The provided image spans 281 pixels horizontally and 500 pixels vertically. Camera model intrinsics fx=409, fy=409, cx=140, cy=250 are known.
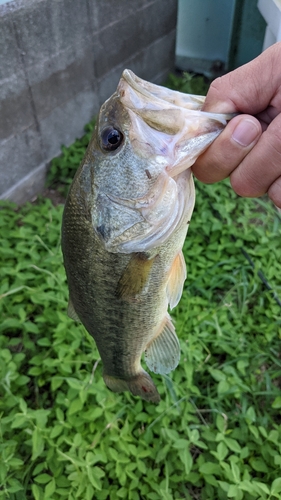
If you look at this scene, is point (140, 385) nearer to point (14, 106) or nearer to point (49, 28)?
point (14, 106)

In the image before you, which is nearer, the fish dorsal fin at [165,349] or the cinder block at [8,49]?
the fish dorsal fin at [165,349]

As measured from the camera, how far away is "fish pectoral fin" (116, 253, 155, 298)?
1330mm

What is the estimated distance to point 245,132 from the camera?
1193mm

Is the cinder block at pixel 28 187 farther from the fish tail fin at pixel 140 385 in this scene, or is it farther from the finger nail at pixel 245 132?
the finger nail at pixel 245 132

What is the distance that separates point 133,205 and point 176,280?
39 cm

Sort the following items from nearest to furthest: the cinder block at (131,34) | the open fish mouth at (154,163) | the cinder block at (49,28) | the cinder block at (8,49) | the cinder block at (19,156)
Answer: the open fish mouth at (154,163)
the cinder block at (8,49)
the cinder block at (49,28)
the cinder block at (19,156)
the cinder block at (131,34)

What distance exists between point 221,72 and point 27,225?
341 centimetres

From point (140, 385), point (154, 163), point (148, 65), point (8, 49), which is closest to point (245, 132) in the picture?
point (154, 163)

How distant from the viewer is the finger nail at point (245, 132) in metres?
1.19

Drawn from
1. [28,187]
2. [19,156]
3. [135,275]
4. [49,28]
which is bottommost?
[28,187]

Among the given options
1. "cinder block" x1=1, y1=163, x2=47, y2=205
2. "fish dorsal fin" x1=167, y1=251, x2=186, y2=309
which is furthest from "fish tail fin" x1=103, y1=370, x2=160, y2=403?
Answer: "cinder block" x1=1, y1=163, x2=47, y2=205

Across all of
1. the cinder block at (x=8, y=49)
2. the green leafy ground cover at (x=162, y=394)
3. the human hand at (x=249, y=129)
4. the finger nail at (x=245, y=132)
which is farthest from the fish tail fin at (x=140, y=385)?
the cinder block at (x=8, y=49)

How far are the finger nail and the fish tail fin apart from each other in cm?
107

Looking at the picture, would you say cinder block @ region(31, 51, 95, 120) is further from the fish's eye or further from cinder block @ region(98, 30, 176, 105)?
the fish's eye
